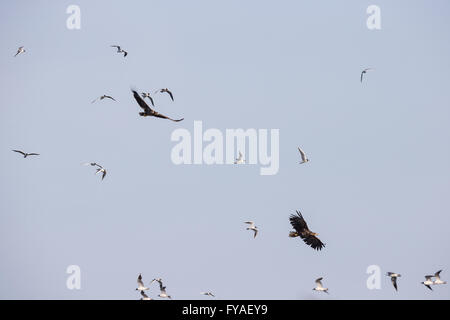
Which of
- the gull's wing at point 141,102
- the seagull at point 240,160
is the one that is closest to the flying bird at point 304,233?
the gull's wing at point 141,102

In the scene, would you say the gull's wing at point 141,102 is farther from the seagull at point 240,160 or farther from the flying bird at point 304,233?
the seagull at point 240,160

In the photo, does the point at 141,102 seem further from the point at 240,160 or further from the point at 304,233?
the point at 240,160

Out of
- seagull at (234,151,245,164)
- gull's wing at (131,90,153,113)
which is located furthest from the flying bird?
seagull at (234,151,245,164)

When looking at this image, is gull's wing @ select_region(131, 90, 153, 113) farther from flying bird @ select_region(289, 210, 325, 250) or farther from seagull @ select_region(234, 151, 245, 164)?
seagull @ select_region(234, 151, 245, 164)

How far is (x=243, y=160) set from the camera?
10831 cm

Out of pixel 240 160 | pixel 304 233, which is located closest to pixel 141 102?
pixel 304 233

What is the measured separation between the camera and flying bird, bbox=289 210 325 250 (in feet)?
289

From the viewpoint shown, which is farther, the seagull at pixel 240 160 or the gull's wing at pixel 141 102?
the seagull at pixel 240 160

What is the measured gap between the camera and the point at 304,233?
8900 centimetres

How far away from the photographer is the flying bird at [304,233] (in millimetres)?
88062
